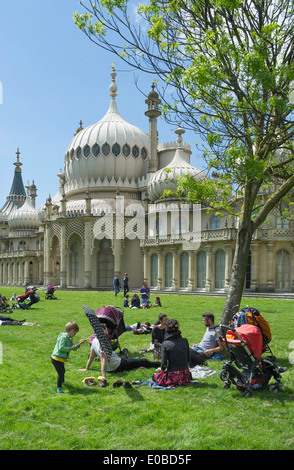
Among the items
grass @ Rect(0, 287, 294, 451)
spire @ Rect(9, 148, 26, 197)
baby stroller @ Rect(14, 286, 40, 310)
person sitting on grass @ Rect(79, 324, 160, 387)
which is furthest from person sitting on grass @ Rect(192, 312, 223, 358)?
spire @ Rect(9, 148, 26, 197)

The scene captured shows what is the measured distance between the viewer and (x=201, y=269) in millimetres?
34281

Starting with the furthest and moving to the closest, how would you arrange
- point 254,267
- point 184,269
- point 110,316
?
point 184,269, point 254,267, point 110,316

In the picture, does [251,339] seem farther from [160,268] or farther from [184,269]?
[160,268]

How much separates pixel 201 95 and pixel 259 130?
5.52 feet

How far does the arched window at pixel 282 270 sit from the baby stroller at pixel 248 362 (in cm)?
2385

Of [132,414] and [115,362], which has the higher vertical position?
[115,362]

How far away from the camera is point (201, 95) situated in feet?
33.5

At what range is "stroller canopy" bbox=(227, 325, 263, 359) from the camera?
24.1 feet

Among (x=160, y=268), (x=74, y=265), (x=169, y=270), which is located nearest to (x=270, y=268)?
(x=169, y=270)

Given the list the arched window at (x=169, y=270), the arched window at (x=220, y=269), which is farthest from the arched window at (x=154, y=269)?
the arched window at (x=220, y=269)

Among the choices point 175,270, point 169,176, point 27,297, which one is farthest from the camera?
point 169,176

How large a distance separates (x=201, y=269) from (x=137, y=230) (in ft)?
34.7
